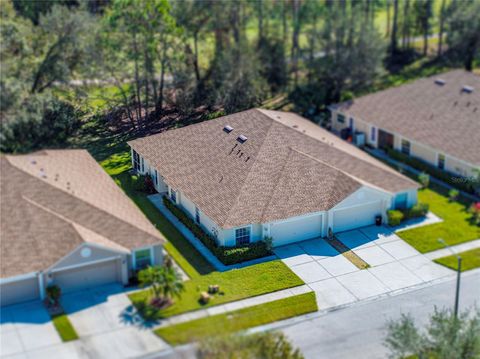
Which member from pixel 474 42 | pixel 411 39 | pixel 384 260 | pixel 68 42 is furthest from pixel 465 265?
pixel 411 39

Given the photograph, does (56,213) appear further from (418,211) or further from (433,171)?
(433,171)

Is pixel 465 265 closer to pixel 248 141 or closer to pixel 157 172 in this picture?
pixel 248 141

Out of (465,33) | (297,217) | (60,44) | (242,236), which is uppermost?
(60,44)

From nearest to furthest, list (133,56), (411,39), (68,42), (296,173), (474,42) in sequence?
1. (296,173)
2. (133,56)
3. (68,42)
4. (474,42)
5. (411,39)

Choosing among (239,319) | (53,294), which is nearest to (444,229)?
(239,319)

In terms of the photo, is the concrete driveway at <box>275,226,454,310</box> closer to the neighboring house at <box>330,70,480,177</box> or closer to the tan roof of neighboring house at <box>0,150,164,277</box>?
the tan roof of neighboring house at <box>0,150,164,277</box>

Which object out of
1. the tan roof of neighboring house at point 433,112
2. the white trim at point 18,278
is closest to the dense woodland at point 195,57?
the tan roof of neighboring house at point 433,112
